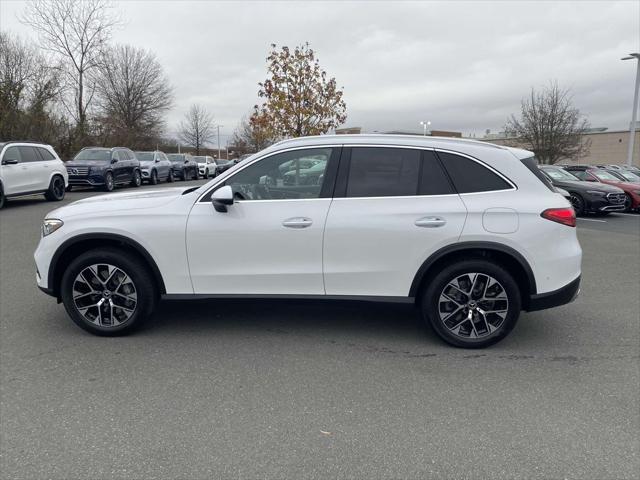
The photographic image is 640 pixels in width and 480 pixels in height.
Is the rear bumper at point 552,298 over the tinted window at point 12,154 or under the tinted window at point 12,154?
under

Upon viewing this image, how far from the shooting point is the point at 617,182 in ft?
54.4

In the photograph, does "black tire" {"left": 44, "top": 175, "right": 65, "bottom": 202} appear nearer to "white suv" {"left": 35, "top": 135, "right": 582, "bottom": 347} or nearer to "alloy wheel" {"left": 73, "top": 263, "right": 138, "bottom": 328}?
"white suv" {"left": 35, "top": 135, "right": 582, "bottom": 347}

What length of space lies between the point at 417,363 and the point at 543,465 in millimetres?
1301

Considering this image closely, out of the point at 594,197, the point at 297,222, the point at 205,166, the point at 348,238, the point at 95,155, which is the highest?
the point at 95,155

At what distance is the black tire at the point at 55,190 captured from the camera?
14.8 m

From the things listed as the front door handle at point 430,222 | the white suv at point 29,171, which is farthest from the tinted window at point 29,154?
the front door handle at point 430,222

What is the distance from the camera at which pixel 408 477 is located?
2396mm

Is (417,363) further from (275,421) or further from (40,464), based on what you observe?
(40,464)

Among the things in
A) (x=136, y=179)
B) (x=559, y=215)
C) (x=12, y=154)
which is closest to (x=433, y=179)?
(x=559, y=215)

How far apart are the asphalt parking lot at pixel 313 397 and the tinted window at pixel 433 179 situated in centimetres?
132

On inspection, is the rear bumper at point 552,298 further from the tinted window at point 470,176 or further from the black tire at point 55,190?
the black tire at point 55,190

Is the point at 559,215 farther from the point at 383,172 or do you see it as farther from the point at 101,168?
the point at 101,168

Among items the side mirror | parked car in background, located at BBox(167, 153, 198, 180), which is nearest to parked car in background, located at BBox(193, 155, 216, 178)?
parked car in background, located at BBox(167, 153, 198, 180)

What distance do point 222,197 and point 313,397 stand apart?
66.7 inches
